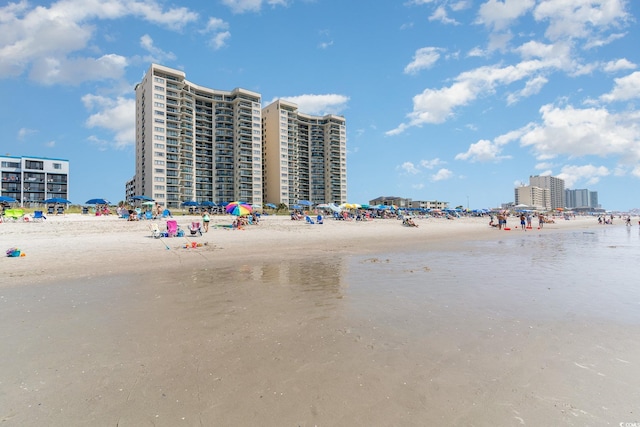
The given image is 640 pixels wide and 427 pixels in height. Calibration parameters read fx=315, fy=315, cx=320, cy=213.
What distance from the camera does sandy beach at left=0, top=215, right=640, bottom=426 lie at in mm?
3078

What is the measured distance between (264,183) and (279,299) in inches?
4233

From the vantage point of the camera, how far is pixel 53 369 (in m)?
3.95

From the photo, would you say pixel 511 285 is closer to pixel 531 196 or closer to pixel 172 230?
pixel 172 230

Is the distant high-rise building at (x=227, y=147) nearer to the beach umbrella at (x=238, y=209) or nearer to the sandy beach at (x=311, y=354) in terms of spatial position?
the beach umbrella at (x=238, y=209)

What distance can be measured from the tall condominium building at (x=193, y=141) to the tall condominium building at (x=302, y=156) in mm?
9961

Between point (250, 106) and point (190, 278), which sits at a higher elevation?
point (250, 106)

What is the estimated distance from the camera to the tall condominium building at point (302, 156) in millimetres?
105812

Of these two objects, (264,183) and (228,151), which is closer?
(228,151)

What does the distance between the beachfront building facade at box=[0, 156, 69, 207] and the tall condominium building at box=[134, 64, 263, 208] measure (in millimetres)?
17272

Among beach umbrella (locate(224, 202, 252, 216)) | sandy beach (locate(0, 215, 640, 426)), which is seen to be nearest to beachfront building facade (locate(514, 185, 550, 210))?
beach umbrella (locate(224, 202, 252, 216))

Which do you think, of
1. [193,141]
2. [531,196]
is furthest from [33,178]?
[531,196]

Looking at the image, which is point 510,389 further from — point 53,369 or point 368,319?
point 53,369

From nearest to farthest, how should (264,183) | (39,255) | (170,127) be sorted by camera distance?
(39,255) → (170,127) → (264,183)

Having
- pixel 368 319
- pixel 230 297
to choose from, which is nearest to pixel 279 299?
pixel 230 297
